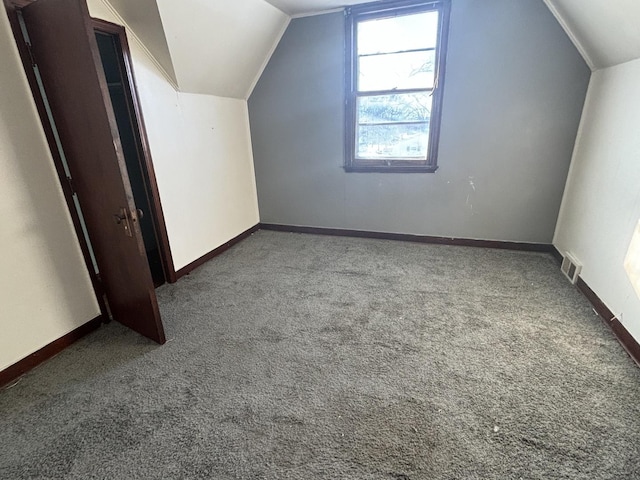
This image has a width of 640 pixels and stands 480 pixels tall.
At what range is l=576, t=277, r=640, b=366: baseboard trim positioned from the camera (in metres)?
1.80

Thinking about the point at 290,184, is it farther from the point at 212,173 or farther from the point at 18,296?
the point at 18,296

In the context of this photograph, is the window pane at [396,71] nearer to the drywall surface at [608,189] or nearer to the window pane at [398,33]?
the window pane at [398,33]

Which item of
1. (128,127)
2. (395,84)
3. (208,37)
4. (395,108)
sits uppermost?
(208,37)

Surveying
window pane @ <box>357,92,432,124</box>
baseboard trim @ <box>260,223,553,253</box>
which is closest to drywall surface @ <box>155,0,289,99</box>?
window pane @ <box>357,92,432,124</box>

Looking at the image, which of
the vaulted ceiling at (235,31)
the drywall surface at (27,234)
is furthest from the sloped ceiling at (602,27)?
the drywall surface at (27,234)

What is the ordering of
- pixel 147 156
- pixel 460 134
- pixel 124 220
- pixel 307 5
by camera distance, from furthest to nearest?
pixel 460 134
pixel 307 5
pixel 147 156
pixel 124 220

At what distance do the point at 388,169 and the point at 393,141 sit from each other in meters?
0.29

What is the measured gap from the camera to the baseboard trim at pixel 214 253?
2.98 meters

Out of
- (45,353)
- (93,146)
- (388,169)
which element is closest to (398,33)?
(388,169)

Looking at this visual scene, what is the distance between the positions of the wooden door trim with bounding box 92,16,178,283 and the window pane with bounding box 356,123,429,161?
2.08 metres

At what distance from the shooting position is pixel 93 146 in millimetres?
1746

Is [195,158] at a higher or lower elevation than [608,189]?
higher

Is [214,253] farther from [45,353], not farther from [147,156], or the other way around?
[45,353]

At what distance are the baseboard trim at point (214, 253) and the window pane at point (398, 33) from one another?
2.36 metres
